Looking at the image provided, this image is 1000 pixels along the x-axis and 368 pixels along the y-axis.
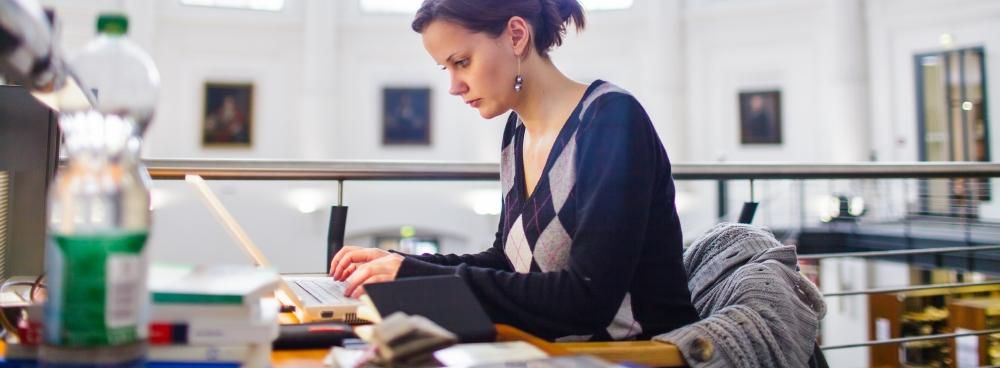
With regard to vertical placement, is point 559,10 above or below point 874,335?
above

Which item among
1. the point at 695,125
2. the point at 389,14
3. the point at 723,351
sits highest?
the point at 389,14

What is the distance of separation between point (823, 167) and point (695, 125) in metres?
9.09

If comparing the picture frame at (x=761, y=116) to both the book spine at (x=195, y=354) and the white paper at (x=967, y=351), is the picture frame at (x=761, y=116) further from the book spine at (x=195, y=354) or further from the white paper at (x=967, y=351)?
the book spine at (x=195, y=354)

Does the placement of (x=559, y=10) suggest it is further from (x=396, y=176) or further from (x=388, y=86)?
(x=388, y=86)

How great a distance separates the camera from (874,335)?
28.1 ft

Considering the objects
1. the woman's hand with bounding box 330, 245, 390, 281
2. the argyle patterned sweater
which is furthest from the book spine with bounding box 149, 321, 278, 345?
the woman's hand with bounding box 330, 245, 390, 281

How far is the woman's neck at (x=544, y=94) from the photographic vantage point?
4.72ft

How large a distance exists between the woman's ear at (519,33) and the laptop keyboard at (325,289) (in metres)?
0.50

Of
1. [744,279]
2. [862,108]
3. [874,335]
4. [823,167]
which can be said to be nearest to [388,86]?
[862,108]

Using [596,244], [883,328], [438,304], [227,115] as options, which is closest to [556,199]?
[596,244]

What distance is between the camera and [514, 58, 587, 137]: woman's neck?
1.44 metres

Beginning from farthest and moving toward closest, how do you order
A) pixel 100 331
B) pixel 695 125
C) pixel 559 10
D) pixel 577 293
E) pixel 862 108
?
pixel 695 125
pixel 862 108
pixel 559 10
pixel 577 293
pixel 100 331

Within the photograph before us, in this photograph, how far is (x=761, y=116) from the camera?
1091 centimetres

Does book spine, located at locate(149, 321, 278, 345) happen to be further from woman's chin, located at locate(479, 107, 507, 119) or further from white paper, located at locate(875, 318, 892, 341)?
white paper, located at locate(875, 318, 892, 341)
